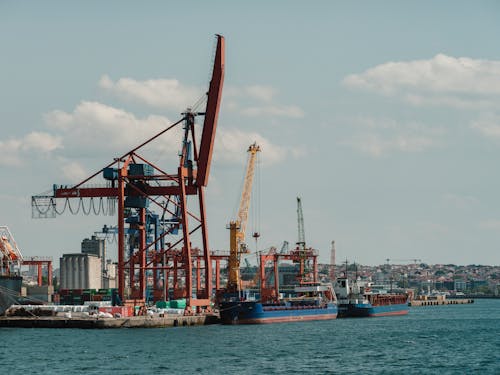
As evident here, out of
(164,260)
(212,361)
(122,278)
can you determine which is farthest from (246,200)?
(212,361)

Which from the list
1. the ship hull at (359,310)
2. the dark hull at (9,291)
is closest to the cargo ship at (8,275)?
the dark hull at (9,291)

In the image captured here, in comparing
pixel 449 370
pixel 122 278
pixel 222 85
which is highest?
pixel 222 85

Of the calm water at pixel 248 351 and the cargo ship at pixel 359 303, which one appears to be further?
the cargo ship at pixel 359 303

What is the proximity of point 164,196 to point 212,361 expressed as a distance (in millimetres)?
40212

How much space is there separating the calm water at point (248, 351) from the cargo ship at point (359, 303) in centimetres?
2814

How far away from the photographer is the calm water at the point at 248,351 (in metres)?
57.3

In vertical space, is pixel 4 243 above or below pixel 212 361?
above

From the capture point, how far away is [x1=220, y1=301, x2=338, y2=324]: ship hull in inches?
3942

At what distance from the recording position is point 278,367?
5791 centimetres

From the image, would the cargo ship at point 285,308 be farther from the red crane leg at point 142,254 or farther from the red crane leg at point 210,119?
the red crane leg at point 210,119

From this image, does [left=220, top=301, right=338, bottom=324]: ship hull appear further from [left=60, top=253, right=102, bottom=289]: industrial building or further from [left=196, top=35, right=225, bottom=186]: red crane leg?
[left=60, top=253, right=102, bottom=289]: industrial building

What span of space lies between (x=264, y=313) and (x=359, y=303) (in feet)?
79.4

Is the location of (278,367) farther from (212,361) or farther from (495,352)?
(495,352)

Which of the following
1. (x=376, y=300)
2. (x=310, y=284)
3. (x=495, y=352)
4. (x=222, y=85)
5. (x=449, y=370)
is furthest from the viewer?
(x=376, y=300)
